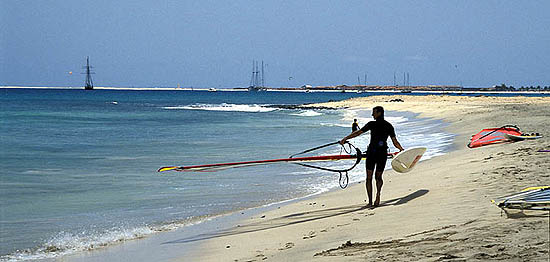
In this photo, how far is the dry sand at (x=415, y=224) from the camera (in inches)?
189

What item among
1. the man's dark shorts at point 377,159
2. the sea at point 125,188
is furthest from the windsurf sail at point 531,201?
the sea at point 125,188

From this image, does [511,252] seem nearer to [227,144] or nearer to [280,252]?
[280,252]

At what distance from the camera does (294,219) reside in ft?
25.9

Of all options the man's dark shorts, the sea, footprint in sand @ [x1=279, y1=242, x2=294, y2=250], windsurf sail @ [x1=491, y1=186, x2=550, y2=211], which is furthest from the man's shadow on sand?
windsurf sail @ [x1=491, y1=186, x2=550, y2=211]

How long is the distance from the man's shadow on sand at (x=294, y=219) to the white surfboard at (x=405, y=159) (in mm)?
403

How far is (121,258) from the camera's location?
6.69m

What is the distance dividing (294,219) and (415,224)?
2.18m

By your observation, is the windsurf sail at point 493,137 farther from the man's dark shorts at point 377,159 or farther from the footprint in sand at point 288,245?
the footprint in sand at point 288,245

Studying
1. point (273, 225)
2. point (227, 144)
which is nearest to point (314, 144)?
point (227, 144)

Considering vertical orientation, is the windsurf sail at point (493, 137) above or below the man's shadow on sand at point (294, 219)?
above

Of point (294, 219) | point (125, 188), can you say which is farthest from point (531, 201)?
point (125, 188)

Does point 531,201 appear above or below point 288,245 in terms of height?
above

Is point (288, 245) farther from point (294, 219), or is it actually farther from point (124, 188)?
point (124, 188)

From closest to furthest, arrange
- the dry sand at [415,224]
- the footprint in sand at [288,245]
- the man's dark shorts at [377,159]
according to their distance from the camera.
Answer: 1. the dry sand at [415,224]
2. the footprint in sand at [288,245]
3. the man's dark shorts at [377,159]
